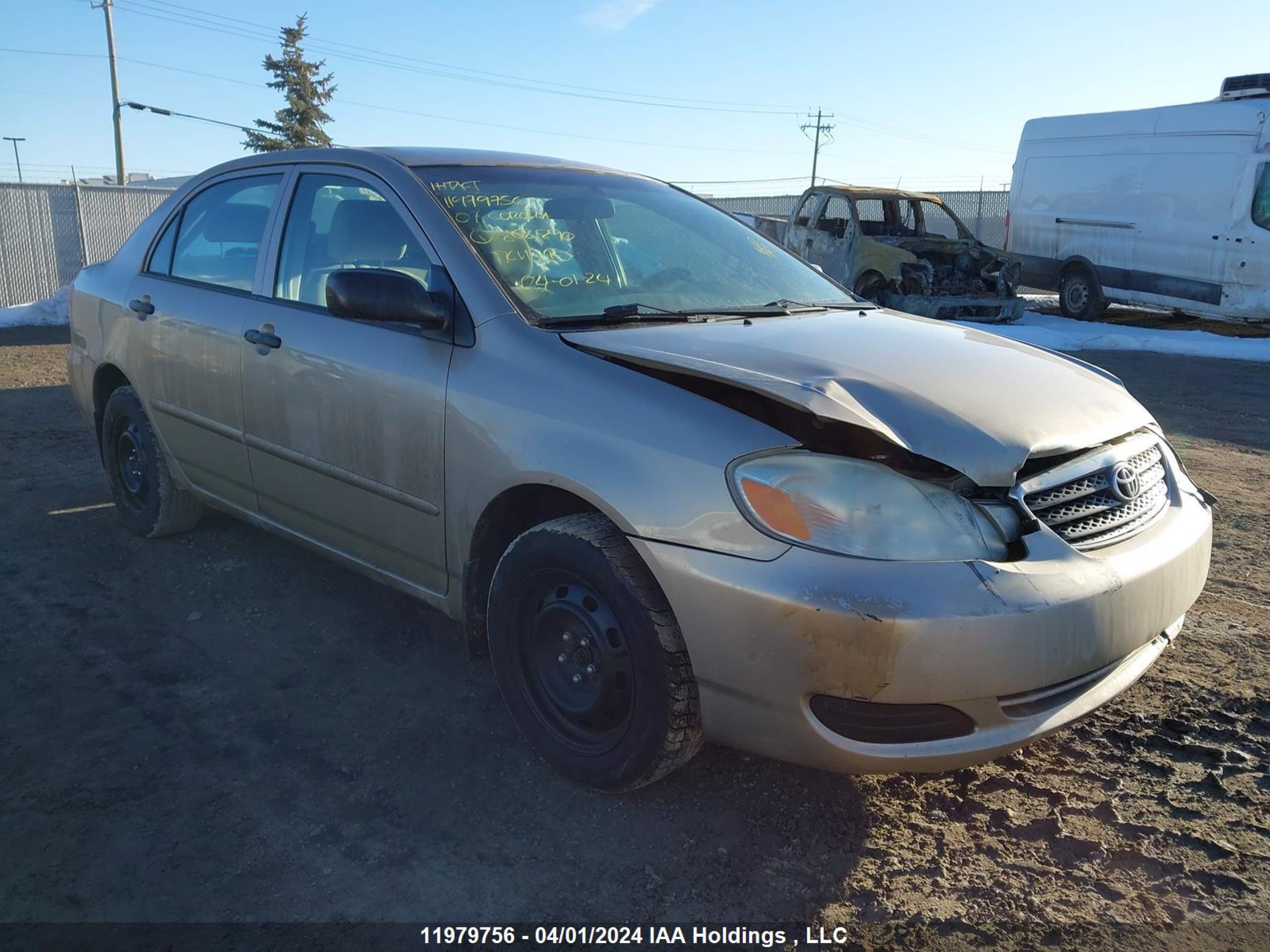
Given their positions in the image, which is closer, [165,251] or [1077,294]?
[165,251]

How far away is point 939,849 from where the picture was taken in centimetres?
241

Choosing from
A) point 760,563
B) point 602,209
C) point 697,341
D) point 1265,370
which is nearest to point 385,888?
point 760,563

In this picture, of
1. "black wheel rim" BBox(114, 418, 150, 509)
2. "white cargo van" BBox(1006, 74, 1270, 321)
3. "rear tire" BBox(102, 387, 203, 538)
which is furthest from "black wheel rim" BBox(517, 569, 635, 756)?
"white cargo van" BBox(1006, 74, 1270, 321)

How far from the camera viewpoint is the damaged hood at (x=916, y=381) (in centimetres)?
225

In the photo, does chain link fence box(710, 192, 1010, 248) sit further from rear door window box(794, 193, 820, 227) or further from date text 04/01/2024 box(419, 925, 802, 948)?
date text 04/01/2024 box(419, 925, 802, 948)

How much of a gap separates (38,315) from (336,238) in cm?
1322

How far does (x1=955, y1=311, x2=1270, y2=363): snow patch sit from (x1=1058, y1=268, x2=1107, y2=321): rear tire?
1233 mm

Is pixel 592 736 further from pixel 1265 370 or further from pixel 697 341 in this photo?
pixel 1265 370

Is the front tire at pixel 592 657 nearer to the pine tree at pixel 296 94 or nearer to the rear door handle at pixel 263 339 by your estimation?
the rear door handle at pixel 263 339

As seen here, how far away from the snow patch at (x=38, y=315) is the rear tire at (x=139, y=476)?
11011 millimetres

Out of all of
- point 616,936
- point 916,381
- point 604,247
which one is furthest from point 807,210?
point 616,936

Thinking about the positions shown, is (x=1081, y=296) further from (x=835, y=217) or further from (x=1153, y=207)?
(x=835, y=217)

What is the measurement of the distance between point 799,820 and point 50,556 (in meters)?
3.60

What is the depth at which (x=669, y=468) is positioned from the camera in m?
2.30
